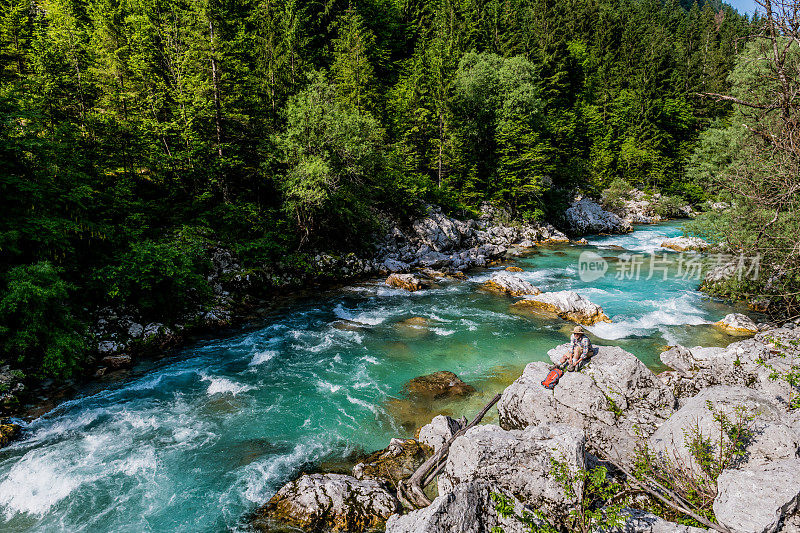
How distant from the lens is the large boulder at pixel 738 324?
16.1 m

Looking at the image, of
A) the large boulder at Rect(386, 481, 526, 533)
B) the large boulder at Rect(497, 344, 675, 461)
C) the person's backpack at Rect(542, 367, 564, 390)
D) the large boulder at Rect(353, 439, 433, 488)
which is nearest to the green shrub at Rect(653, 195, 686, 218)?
the large boulder at Rect(497, 344, 675, 461)

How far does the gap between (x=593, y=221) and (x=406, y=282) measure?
1130 inches

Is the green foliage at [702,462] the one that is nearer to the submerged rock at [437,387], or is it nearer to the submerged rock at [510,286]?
the submerged rock at [437,387]

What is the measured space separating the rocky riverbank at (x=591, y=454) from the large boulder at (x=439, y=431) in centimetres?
3

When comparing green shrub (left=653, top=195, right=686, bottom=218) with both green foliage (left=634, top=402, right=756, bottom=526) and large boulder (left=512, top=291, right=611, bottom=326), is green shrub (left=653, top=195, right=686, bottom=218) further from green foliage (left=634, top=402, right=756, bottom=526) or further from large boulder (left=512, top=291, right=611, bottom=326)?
green foliage (left=634, top=402, right=756, bottom=526)

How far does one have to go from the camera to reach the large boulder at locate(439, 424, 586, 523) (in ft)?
20.1

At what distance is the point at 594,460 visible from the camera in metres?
6.96

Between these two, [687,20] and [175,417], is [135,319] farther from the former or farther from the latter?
[687,20]

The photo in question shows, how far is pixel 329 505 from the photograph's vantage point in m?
7.55

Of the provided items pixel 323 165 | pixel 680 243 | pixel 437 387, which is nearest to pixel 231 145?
pixel 323 165

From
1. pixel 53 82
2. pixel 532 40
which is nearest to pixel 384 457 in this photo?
pixel 53 82

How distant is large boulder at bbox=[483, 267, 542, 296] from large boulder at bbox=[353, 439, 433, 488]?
46.8 ft

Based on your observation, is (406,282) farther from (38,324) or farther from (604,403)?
(38,324)

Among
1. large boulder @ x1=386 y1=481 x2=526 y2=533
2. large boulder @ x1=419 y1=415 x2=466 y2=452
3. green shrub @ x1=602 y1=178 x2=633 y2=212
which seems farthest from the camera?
green shrub @ x1=602 y1=178 x2=633 y2=212
